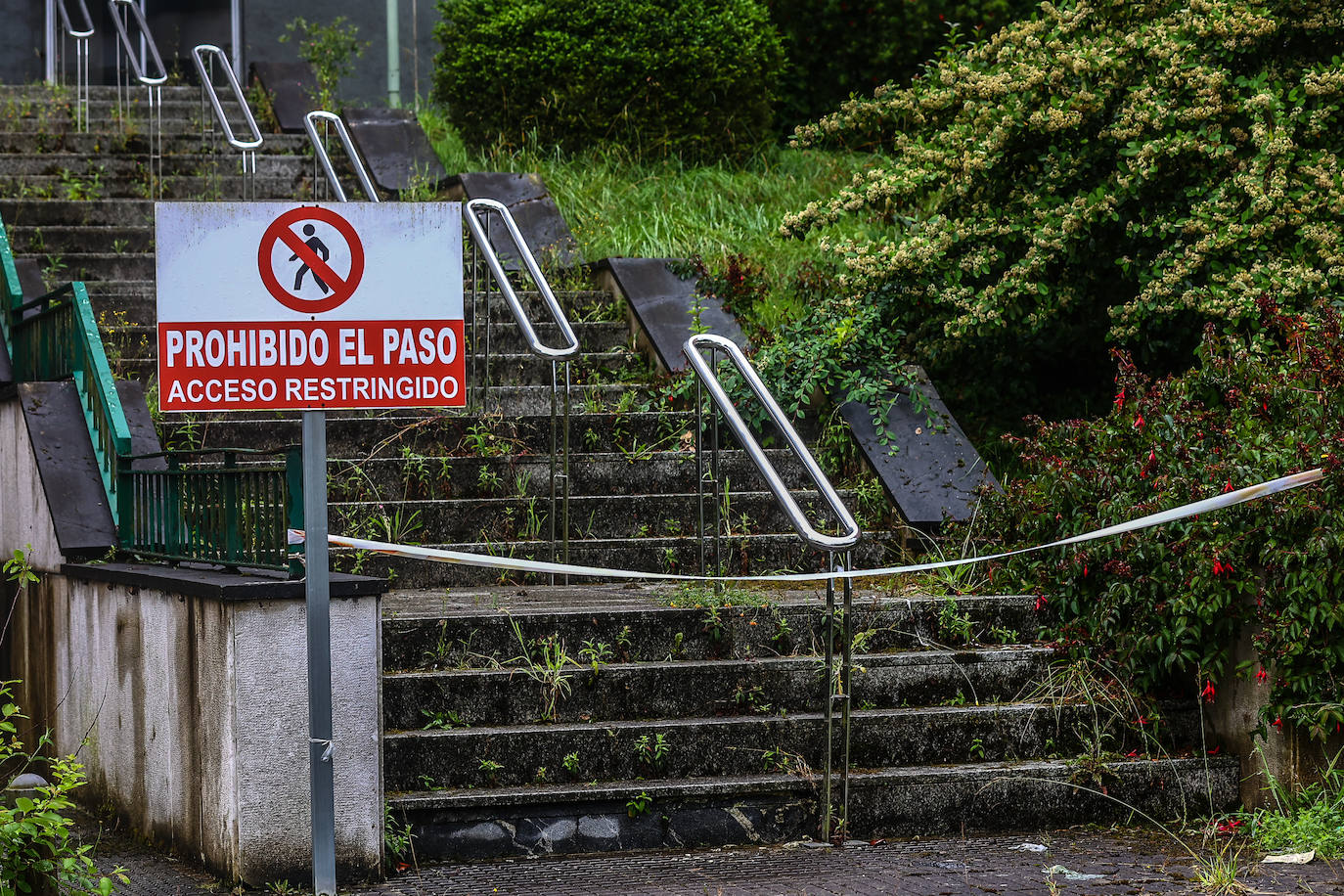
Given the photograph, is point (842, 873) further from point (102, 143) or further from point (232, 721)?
point (102, 143)

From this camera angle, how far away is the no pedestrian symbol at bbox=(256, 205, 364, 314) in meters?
3.89

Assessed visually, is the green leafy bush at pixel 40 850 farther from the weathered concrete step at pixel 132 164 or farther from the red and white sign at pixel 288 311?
the weathered concrete step at pixel 132 164

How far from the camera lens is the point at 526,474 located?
755 centimetres

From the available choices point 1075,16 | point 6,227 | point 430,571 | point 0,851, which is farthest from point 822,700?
point 6,227

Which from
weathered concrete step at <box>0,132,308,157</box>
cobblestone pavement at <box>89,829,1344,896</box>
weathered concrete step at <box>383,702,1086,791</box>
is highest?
weathered concrete step at <box>0,132,308,157</box>

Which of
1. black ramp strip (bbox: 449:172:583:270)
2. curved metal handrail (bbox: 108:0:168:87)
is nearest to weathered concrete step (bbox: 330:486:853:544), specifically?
black ramp strip (bbox: 449:172:583:270)

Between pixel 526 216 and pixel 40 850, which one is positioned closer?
pixel 40 850

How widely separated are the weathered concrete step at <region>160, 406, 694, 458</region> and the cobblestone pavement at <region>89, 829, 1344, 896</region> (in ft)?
8.53

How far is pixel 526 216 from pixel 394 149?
70.0 inches

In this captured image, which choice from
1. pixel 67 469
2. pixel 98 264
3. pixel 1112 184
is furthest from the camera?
pixel 98 264

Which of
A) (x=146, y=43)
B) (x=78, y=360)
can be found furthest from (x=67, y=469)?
(x=146, y=43)

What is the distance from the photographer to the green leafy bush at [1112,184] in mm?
7414

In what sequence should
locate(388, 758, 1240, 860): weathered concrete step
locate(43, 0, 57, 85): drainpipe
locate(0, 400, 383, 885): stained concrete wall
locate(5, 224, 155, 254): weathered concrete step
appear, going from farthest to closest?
locate(43, 0, 57, 85): drainpipe < locate(5, 224, 155, 254): weathered concrete step < locate(388, 758, 1240, 860): weathered concrete step < locate(0, 400, 383, 885): stained concrete wall

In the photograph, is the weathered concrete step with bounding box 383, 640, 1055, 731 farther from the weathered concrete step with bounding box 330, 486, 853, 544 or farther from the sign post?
the sign post
